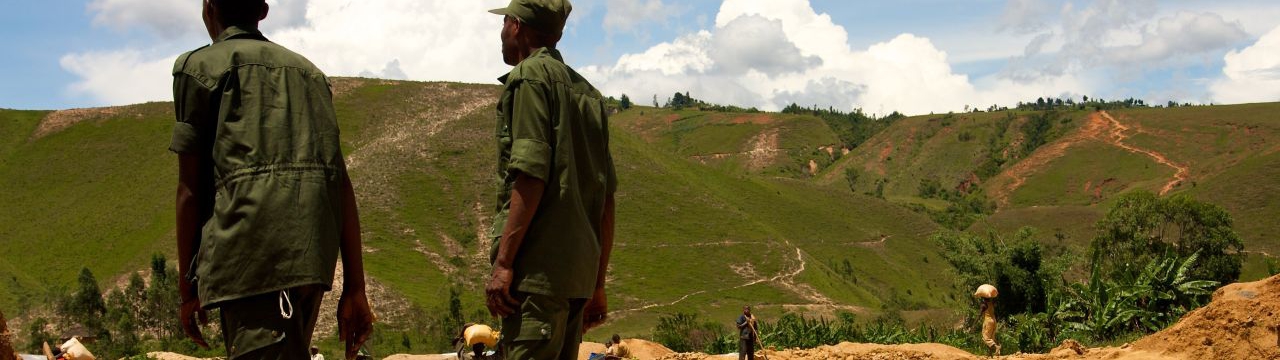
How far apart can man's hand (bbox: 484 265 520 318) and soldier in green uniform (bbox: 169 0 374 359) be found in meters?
0.63

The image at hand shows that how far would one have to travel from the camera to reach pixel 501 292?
3.75m

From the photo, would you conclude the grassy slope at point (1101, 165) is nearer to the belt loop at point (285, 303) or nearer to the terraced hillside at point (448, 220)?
the terraced hillside at point (448, 220)

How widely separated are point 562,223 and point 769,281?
47.2 metres

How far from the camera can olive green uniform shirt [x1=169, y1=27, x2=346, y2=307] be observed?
2.98 metres

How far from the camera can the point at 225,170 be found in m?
3.03

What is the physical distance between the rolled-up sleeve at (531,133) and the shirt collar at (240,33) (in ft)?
3.02

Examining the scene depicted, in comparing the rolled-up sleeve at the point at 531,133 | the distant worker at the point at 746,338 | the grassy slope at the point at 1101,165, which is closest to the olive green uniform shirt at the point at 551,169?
the rolled-up sleeve at the point at 531,133

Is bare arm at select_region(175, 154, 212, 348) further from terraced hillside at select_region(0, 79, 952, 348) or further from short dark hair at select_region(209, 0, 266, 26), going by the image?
terraced hillside at select_region(0, 79, 952, 348)

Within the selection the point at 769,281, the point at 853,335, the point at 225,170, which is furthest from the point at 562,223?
the point at 769,281

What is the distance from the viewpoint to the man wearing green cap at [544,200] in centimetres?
376

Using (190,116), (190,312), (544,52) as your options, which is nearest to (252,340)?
(190,312)

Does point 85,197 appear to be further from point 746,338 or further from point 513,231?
point 513,231

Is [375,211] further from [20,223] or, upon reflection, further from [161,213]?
[20,223]

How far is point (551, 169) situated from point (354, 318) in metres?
0.93
